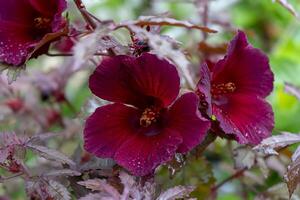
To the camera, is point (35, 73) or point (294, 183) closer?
point (294, 183)

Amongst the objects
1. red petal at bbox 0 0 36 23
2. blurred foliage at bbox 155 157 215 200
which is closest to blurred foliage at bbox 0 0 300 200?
blurred foliage at bbox 155 157 215 200

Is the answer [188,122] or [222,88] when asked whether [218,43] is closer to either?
[222,88]

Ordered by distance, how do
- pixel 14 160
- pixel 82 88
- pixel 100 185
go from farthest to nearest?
pixel 82 88 → pixel 14 160 → pixel 100 185

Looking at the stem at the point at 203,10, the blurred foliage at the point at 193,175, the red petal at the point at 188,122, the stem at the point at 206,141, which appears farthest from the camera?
the stem at the point at 203,10

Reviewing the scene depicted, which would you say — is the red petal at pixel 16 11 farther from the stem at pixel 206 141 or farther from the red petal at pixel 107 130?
the stem at pixel 206 141

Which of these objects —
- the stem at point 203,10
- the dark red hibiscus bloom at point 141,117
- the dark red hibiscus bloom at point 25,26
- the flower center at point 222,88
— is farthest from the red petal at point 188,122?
the stem at point 203,10

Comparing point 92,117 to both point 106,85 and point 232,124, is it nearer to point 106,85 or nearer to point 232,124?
point 106,85

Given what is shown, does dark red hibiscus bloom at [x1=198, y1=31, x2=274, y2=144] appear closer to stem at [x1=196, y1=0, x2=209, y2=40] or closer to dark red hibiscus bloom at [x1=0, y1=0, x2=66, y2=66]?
dark red hibiscus bloom at [x1=0, y1=0, x2=66, y2=66]

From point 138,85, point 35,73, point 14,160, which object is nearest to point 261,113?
point 138,85
